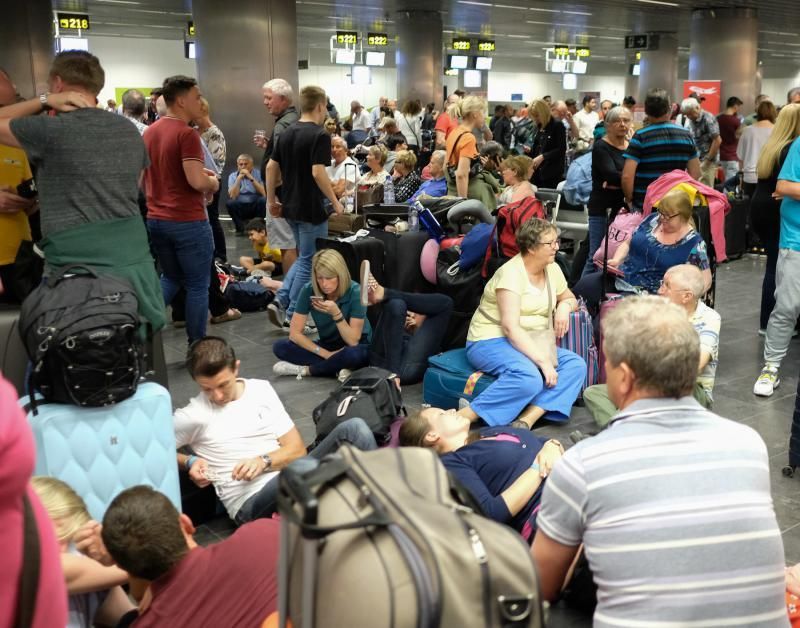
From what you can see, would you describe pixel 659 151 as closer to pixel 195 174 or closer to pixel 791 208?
pixel 791 208

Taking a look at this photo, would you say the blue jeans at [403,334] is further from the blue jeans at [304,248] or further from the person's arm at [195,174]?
the person's arm at [195,174]

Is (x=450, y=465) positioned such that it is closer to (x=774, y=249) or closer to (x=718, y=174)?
(x=774, y=249)

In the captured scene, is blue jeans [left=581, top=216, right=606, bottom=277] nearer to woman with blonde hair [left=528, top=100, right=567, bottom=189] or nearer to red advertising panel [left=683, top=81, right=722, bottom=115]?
woman with blonde hair [left=528, top=100, right=567, bottom=189]

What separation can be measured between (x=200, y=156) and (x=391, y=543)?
4.19 meters

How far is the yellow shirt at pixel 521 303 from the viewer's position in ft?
17.2

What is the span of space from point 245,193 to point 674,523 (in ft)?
34.0

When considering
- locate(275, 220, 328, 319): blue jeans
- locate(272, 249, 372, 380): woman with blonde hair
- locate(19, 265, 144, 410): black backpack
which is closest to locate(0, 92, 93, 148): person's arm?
locate(19, 265, 144, 410): black backpack

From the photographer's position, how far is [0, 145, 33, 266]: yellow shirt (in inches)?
173

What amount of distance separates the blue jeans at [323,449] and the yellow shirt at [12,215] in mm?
1819

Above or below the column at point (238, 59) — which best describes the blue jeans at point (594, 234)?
below

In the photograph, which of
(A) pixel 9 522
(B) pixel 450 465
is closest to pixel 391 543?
(A) pixel 9 522

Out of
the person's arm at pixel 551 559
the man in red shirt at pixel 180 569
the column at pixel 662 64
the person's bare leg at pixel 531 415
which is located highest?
the column at pixel 662 64

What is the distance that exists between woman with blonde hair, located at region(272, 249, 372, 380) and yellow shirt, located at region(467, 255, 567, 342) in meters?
0.87

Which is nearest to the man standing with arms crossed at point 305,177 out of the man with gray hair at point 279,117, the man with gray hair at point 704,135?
the man with gray hair at point 279,117
